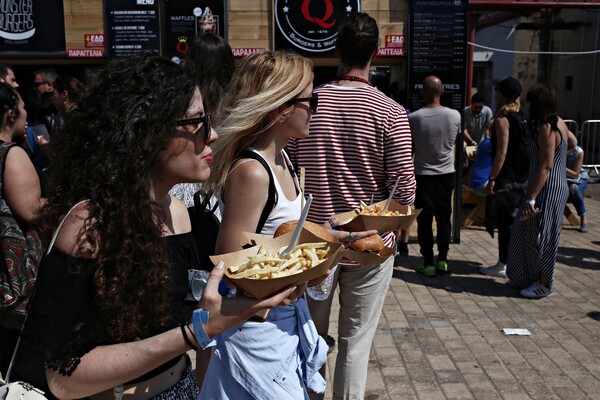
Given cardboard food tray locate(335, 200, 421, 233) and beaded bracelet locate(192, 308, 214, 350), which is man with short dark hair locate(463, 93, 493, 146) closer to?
cardboard food tray locate(335, 200, 421, 233)

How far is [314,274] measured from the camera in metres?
1.76

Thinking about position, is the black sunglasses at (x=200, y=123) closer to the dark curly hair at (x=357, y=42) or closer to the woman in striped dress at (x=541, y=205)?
the dark curly hair at (x=357, y=42)

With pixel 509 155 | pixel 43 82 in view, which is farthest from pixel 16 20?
pixel 509 155

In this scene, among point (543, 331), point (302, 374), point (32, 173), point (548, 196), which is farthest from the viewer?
→ point (548, 196)

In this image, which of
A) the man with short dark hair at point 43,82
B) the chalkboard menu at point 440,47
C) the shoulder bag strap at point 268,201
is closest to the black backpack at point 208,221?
the shoulder bag strap at point 268,201

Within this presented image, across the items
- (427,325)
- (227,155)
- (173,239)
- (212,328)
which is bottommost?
(427,325)

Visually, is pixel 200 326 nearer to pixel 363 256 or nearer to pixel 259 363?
pixel 259 363

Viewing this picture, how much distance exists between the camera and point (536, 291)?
5.96 meters

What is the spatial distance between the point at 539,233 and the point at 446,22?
2.86 m

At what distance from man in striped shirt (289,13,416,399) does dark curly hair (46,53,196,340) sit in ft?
5.53

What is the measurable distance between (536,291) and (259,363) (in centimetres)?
449

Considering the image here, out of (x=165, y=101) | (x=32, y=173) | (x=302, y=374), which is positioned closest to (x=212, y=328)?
(x=165, y=101)

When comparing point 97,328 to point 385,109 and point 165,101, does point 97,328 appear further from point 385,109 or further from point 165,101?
point 385,109

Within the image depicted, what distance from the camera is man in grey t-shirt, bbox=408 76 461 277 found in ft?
21.6
